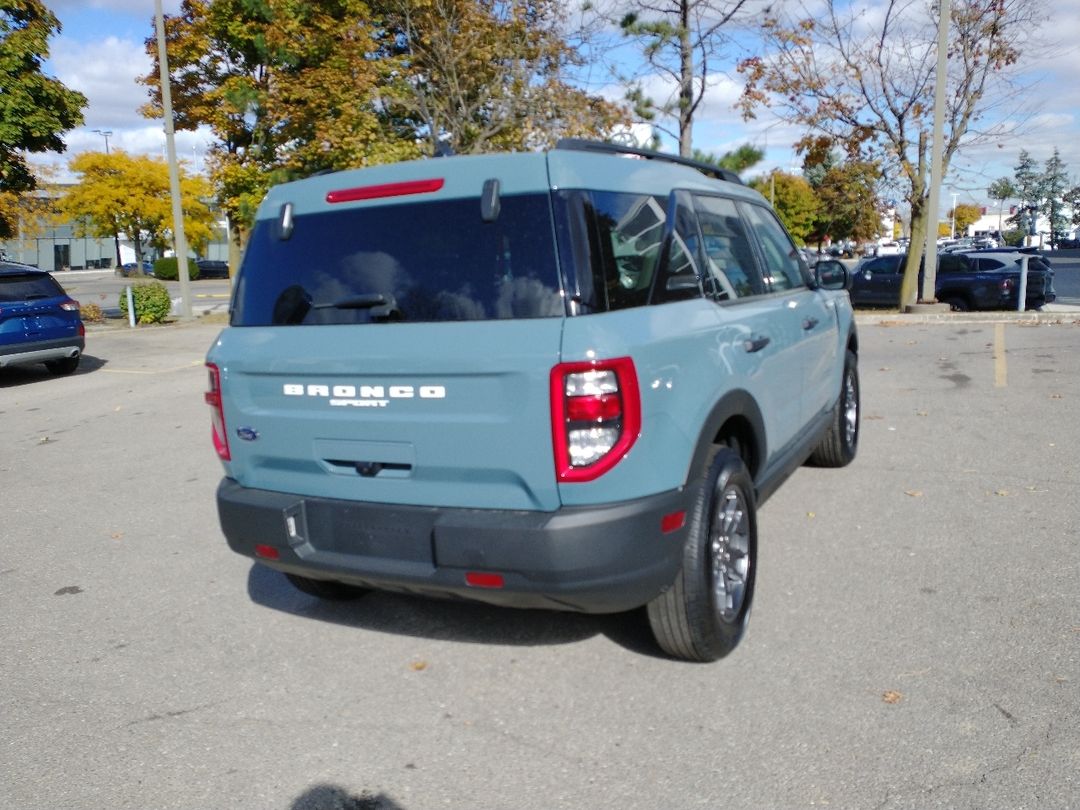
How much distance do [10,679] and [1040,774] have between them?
12.6 feet

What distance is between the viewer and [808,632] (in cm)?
394

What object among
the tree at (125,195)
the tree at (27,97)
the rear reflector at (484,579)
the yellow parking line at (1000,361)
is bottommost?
the yellow parking line at (1000,361)

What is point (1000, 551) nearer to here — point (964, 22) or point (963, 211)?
point (964, 22)

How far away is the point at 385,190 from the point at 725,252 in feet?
5.35

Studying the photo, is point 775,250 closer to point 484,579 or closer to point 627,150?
point 627,150

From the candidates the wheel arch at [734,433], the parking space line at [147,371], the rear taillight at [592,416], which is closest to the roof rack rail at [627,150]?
the rear taillight at [592,416]

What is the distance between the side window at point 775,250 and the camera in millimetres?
4906

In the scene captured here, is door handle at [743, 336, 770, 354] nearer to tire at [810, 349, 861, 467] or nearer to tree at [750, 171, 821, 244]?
tire at [810, 349, 861, 467]

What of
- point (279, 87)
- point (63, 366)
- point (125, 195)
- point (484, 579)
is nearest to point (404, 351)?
point (484, 579)

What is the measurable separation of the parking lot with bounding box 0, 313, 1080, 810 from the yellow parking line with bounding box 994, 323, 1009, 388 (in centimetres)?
406

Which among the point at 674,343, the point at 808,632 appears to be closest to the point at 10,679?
the point at 674,343

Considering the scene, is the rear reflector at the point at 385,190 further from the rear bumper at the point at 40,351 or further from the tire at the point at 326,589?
the rear bumper at the point at 40,351

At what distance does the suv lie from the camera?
305 cm

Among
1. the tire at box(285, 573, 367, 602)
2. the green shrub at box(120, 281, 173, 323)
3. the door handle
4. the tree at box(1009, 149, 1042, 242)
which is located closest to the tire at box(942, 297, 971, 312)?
the door handle
